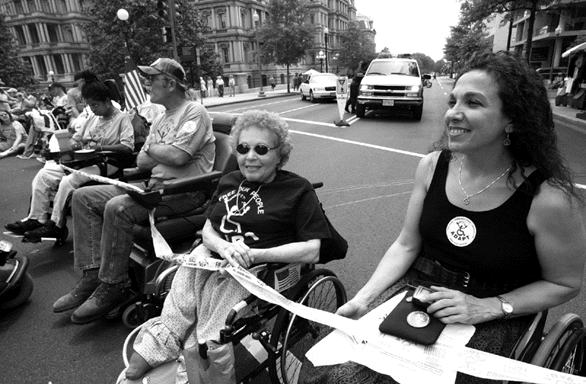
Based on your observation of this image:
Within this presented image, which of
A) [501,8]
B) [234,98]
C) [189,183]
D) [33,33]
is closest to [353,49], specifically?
[234,98]

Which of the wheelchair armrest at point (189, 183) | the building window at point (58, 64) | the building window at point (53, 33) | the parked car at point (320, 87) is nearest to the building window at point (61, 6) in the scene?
the building window at point (53, 33)

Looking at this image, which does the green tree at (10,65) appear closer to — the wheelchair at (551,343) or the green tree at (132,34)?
the green tree at (132,34)

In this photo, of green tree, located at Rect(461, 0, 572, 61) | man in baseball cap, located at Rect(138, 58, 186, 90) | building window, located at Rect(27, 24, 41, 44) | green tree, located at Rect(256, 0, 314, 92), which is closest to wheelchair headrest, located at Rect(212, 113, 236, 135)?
man in baseball cap, located at Rect(138, 58, 186, 90)

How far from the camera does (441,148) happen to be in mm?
1973

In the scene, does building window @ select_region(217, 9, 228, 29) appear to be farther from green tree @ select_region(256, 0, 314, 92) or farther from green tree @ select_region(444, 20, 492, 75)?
green tree @ select_region(444, 20, 492, 75)

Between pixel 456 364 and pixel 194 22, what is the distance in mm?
38579

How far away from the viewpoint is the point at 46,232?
4.04m

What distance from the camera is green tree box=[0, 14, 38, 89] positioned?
3216 centimetres

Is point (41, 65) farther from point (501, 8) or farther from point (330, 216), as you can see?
point (330, 216)

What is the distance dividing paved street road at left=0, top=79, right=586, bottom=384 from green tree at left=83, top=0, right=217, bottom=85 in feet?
79.3

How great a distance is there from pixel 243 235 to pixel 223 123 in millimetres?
1632

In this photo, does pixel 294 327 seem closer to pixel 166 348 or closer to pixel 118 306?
pixel 166 348

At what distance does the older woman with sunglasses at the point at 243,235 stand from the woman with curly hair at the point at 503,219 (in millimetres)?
604

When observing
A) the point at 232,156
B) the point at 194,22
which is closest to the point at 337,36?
the point at 194,22
